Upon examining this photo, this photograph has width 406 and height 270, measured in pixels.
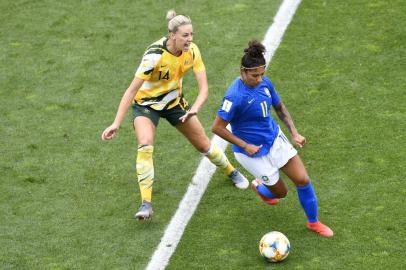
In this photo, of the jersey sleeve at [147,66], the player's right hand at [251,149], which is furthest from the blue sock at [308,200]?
the jersey sleeve at [147,66]

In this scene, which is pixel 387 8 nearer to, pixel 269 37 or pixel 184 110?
pixel 269 37

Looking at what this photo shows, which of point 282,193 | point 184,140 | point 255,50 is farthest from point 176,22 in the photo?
point 184,140

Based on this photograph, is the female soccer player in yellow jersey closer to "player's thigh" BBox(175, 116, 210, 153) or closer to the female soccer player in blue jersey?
"player's thigh" BBox(175, 116, 210, 153)

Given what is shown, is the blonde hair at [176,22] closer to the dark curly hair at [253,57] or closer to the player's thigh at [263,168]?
the dark curly hair at [253,57]

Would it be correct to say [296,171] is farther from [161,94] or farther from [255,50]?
[161,94]

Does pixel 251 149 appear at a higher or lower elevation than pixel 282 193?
higher

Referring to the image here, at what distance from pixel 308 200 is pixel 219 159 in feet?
5.01

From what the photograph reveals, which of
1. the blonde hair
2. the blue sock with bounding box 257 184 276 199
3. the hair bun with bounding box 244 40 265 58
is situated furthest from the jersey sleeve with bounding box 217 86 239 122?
the blue sock with bounding box 257 184 276 199

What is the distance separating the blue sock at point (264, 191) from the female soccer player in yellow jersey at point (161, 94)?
2.94ft

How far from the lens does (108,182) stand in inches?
440

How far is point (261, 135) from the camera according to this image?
381 inches

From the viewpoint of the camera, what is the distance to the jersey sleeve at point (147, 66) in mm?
9969

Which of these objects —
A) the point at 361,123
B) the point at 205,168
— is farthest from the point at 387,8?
the point at 205,168

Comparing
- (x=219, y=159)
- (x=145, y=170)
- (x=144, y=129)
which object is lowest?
(x=219, y=159)
